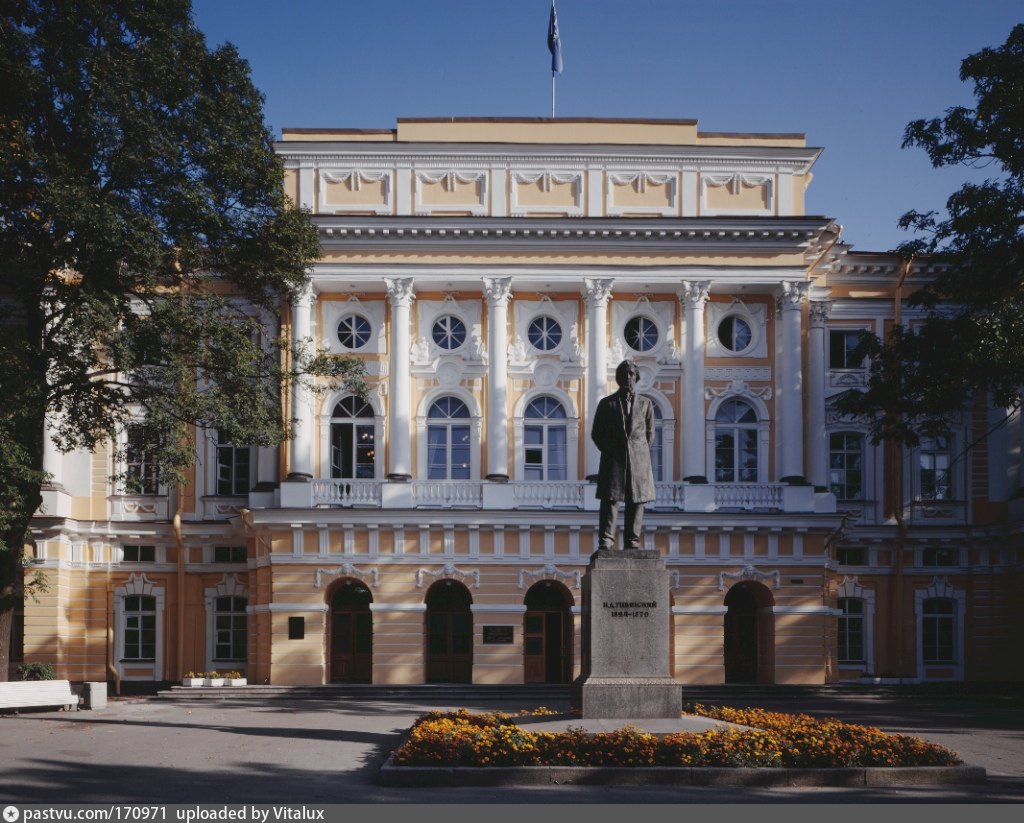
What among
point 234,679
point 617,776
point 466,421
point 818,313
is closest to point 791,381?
point 818,313

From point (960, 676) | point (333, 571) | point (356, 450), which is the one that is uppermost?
point (356, 450)

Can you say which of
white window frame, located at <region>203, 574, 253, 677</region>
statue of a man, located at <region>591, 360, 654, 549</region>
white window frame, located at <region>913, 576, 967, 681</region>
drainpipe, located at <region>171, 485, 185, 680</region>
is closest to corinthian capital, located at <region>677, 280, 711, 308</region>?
white window frame, located at <region>913, 576, 967, 681</region>

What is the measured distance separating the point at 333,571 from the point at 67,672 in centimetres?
854

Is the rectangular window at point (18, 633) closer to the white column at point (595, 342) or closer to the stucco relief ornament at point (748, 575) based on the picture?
the white column at point (595, 342)

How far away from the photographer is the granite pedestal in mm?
18062

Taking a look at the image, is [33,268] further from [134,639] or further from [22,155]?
[134,639]

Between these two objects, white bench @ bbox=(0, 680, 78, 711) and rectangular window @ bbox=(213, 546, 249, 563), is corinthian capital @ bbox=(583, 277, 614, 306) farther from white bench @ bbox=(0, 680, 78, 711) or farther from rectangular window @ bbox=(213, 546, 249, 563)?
white bench @ bbox=(0, 680, 78, 711)

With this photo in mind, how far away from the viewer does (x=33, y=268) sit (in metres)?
26.6

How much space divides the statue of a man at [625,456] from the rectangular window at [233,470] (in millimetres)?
22379

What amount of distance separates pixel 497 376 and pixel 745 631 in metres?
10.3

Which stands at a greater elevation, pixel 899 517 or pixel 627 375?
pixel 627 375

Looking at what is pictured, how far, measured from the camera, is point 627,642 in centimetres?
1822

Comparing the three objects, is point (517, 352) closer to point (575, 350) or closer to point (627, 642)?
point (575, 350)

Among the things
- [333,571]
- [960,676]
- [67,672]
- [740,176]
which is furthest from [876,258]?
[67,672]
